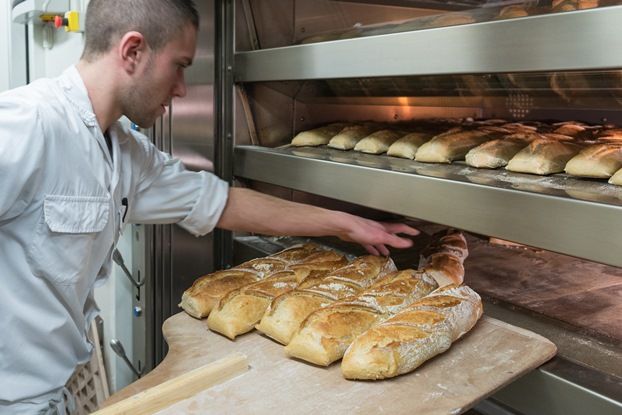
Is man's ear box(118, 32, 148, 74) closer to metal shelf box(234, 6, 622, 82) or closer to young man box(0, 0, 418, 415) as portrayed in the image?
young man box(0, 0, 418, 415)

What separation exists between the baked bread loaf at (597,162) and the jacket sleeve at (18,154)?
1.17 m

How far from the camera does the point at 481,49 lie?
3.83 feet

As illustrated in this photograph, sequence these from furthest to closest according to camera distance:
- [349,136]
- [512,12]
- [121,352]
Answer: [121,352] → [349,136] → [512,12]

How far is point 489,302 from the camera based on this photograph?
1.51m

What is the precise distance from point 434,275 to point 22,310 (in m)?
0.97

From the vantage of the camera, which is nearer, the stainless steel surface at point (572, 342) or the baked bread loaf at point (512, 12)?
the stainless steel surface at point (572, 342)

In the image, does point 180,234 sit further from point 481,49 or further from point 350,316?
point 481,49

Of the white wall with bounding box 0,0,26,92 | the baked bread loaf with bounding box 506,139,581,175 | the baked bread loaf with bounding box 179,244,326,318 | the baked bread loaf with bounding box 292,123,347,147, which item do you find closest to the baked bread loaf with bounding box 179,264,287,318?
the baked bread loaf with bounding box 179,244,326,318

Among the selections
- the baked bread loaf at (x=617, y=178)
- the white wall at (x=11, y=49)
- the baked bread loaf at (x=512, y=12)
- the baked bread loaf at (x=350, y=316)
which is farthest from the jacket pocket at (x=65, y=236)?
the white wall at (x=11, y=49)

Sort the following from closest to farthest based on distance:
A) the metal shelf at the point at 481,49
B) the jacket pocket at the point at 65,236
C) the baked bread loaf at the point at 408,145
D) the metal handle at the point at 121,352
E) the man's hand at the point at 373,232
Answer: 1. the metal shelf at the point at 481,49
2. the jacket pocket at the point at 65,236
3. the man's hand at the point at 373,232
4. the baked bread loaf at the point at 408,145
5. the metal handle at the point at 121,352

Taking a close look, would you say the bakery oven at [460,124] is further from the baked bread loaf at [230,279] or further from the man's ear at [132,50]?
the man's ear at [132,50]

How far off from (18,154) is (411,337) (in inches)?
34.9

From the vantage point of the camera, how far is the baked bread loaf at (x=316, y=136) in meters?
2.03

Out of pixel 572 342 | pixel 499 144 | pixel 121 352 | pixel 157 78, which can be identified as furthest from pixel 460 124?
pixel 121 352
